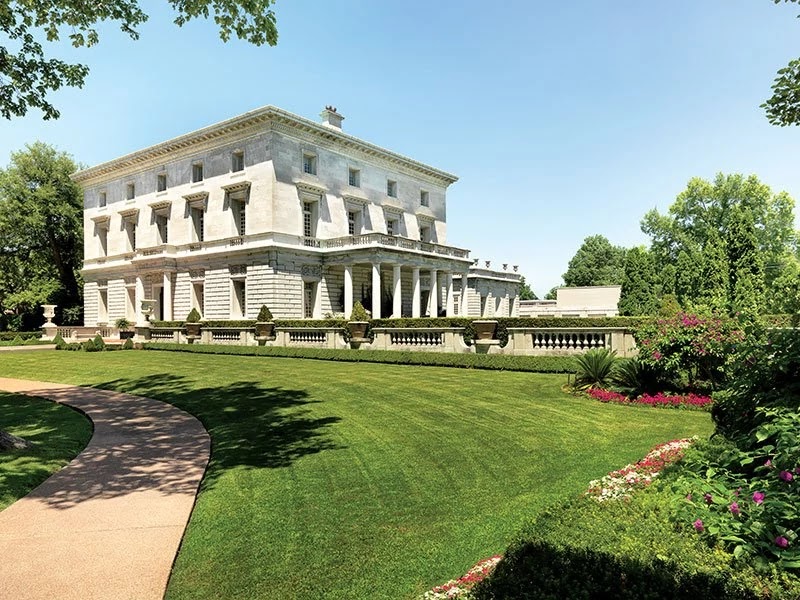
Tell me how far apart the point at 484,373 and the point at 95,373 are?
13353 millimetres

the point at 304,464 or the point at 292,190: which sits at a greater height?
the point at 292,190

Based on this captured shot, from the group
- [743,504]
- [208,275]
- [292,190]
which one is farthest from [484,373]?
[208,275]

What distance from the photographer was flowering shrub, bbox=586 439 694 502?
422 cm

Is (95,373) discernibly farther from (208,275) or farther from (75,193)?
Result: (75,193)

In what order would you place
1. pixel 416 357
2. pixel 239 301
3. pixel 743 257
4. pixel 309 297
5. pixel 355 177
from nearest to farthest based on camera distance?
pixel 416 357 < pixel 239 301 < pixel 309 297 < pixel 743 257 < pixel 355 177

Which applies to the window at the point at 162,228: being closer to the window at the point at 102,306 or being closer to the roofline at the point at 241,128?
the roofline at the point at 241,128

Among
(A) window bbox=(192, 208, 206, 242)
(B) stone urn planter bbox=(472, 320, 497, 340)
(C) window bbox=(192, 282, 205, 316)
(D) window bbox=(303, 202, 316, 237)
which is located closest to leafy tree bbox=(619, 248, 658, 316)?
(B) stone urn planter bbox=(472, 320, 497, 340)

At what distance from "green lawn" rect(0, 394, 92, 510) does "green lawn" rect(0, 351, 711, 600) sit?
2.01m

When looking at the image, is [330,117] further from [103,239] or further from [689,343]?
[689,343]

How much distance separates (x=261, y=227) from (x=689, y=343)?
104 feet

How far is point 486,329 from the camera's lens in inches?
780

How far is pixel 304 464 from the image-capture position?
6520mm

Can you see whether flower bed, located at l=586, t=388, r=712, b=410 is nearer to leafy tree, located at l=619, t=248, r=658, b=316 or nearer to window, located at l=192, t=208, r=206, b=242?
leafy tree, located at l=619, t=248, r=658, b=316

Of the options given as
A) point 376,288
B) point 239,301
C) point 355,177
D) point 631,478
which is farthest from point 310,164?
point 631,478
